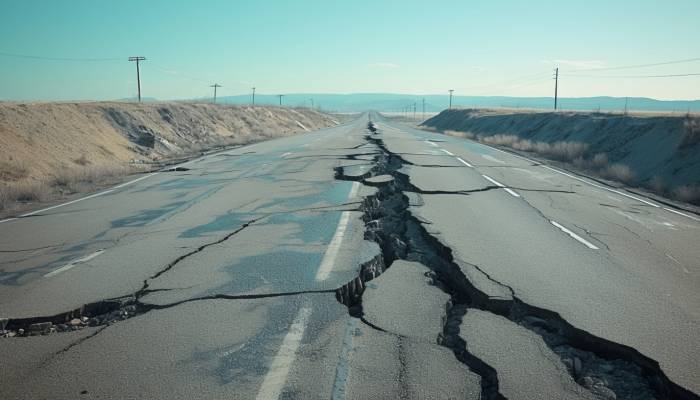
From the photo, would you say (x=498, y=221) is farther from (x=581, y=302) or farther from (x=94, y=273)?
(x=94, y=273)

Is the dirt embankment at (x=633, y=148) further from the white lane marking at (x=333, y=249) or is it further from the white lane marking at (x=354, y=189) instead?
the white lane marking at (x=333, y=249)

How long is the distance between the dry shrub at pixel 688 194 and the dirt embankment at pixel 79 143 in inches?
573

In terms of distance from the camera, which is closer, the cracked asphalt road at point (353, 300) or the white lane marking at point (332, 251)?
the cracked asphalt road at point (353, 300)

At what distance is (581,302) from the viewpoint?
4.36 metres

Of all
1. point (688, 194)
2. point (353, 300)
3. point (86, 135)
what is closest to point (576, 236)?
point (353, 300)

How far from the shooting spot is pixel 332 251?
Result: 5.73 m

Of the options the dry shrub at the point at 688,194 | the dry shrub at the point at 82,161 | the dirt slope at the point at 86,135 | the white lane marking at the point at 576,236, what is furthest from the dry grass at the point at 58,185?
the dry shrub at the point at 688,194

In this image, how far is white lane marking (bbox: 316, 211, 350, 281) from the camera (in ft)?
16.3

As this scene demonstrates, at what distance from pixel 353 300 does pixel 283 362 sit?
1288mm

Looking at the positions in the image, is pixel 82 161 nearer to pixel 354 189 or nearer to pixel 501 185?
pixel 354 189

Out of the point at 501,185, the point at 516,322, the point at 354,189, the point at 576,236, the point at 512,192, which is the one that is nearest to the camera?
the point at 516,322

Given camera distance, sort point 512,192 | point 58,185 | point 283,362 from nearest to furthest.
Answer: point 283,362 < point 512,192 < point 58,185

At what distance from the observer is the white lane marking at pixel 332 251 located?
4.95m

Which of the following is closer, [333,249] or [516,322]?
[516,322]
